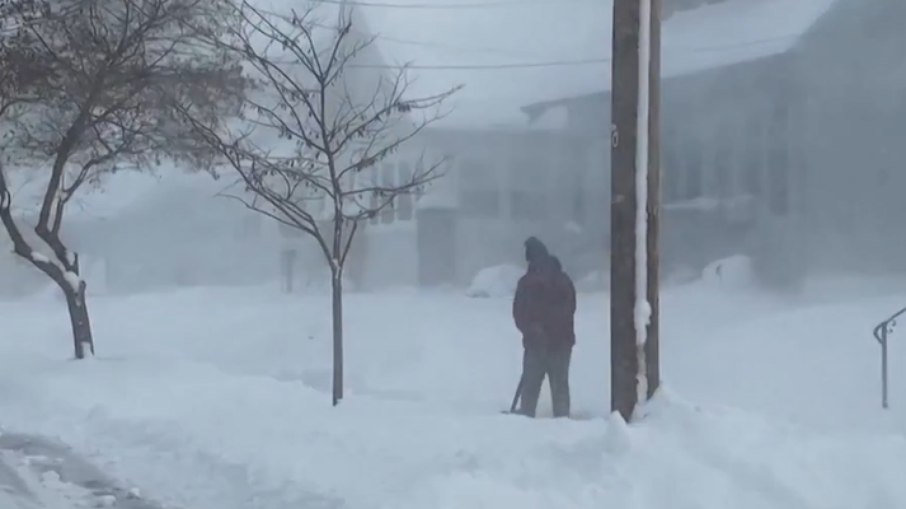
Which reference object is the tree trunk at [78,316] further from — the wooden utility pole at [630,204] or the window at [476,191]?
the wooden utility pole at [630,204]

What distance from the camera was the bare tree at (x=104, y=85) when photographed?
16.7 meters

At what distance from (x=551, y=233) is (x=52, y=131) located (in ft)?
32.2

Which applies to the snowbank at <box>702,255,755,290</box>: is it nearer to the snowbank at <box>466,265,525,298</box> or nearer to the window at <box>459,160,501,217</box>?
the snowbank at <box>466,265,525,298</box>

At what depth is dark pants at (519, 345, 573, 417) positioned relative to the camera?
42.3 feet

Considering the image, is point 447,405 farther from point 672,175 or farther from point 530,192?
point 530,192

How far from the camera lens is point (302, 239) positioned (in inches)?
1107

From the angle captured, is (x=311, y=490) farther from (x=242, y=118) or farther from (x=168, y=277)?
(x=168, y=277)

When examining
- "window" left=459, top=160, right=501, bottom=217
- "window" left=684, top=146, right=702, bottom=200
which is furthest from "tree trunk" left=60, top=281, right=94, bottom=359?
"window" left=684, top=146, right=702, bottom=200

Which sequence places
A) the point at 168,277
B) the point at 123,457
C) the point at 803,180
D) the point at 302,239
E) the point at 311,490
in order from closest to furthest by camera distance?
the point at 311,490, the point at 123,457, the point at 803,180, the point at 302,239, the point at 168,277

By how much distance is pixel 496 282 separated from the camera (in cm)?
2439

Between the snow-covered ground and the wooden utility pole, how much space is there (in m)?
0.37

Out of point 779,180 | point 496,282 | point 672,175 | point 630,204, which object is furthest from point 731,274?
point 630,204

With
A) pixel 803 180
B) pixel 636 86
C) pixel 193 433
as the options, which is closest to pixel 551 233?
pixel 803 180

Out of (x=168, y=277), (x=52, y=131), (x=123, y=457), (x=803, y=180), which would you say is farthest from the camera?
(x=168, y=277)
